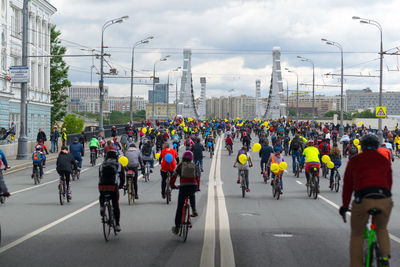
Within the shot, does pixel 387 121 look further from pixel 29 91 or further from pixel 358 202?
pixel 358 202

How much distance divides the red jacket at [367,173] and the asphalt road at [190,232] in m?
1.95

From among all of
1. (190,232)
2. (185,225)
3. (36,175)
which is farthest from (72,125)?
(185,225)

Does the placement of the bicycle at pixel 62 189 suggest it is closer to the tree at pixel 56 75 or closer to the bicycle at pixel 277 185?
the bicycle at pixel 277 185

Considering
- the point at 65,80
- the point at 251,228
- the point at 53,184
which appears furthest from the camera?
the point at 65,80

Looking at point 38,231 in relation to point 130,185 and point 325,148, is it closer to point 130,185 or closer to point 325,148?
point 130,185

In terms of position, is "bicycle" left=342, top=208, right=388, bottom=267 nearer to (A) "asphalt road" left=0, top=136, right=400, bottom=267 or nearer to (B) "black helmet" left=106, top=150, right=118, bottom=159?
(A) "asphalt road" left=0, top=136, right=400, bottom=267

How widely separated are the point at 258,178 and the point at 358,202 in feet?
60.0

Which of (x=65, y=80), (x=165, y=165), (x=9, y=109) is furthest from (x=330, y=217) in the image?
(x=65, y=80)

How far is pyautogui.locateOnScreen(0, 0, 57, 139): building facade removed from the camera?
39750mm

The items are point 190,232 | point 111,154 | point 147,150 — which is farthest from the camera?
point 147,150

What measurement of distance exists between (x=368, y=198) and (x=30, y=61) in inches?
1807

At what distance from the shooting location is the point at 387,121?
9831 cm

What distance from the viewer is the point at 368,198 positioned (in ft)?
19.3

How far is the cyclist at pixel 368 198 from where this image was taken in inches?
229
